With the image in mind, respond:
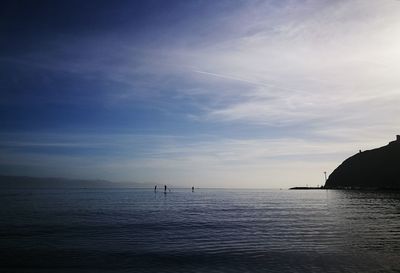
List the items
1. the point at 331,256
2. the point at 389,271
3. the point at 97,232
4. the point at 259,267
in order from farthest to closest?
1. the point at 97,232
2. the point at 331,256
3. the point at 259,267
4. the point at 389,271

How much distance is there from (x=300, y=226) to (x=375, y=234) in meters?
8.42

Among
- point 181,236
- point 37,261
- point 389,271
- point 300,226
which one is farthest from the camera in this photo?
point 300,226

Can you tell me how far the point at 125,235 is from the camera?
3325 centimetres

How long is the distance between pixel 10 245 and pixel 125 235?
994cm

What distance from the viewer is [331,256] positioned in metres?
23.0

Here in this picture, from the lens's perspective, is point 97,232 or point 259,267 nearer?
point 259,267

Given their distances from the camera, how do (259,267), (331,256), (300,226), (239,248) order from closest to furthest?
(259,267) → (331,256) → (239,248) → (300,226)

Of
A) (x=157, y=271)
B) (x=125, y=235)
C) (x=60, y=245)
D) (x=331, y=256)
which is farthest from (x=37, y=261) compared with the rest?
(x=331, y=256)

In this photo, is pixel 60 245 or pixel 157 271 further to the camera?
pixel 60 245

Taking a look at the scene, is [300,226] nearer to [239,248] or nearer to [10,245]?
[239,248]

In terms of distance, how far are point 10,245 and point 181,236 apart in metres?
14.3

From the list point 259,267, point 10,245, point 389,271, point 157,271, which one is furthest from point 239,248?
point 10,245

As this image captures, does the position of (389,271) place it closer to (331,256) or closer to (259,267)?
(331,256)

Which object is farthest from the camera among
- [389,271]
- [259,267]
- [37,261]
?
[37,261]
